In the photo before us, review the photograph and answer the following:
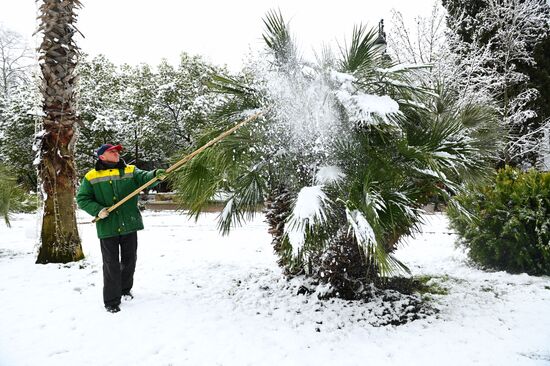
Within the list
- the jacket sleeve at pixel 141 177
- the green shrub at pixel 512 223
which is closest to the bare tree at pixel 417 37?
the green shrub at pixel 512 223

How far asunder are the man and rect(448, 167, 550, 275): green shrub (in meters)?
3.85

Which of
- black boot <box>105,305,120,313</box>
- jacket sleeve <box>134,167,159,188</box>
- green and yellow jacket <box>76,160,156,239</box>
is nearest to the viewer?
black boot <box>105,305,120,313</box>

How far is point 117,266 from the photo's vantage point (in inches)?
152

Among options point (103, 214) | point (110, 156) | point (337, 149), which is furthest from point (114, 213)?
point (337, 149)

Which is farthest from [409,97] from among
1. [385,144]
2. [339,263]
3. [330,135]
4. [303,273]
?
[303,273]

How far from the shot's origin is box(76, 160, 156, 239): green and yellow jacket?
387 centimetres

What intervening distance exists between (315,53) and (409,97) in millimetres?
1054

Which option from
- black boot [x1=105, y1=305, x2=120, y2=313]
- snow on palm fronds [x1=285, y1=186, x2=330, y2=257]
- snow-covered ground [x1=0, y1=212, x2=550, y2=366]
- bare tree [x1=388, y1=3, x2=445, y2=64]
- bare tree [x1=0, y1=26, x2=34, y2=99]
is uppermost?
bare tree [x1=388, y1=3, x2=445, y2=64]

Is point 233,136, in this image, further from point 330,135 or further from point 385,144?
point 385,144

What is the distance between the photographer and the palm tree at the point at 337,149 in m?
3.48

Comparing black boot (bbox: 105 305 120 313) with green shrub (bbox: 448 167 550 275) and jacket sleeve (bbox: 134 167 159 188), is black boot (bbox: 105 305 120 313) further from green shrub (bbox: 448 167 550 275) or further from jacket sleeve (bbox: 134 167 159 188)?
green shrub (bbox: 448 167 550 275)

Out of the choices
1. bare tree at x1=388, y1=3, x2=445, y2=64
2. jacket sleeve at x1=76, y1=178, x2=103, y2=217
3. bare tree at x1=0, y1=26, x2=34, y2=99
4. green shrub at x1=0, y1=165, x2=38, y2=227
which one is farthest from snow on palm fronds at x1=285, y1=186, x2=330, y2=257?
bare tree at x1=388, y1=3, x2=445, y2=64

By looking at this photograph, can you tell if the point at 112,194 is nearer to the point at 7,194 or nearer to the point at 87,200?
the point at 87,200

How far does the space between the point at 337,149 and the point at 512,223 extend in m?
2.80
